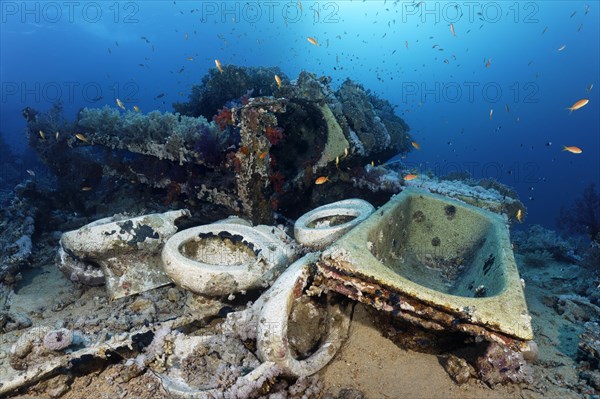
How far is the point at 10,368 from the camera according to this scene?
361 centimetres

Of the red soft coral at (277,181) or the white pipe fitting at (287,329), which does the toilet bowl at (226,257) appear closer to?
the white pipe fitting at (287,329)

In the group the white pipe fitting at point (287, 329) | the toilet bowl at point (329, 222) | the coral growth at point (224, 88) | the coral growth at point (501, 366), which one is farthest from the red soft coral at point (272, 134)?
the coral growth at point (224, 88)

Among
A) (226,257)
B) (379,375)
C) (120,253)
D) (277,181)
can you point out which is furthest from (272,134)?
(379,375)

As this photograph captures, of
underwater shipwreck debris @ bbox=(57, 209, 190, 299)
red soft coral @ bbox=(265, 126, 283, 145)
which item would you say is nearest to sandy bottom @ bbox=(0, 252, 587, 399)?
underwater shipwreck debris @ bbox=(57, 209, 190, 299)

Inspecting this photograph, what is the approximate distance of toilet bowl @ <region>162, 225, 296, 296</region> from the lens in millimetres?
4043

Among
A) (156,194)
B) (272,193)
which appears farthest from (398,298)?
(156,194)

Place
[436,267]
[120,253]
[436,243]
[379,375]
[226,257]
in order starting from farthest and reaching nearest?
[436,243] → [436,267] → [226,257] → [120,253] → [379,375]

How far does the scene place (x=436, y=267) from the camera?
5.11m

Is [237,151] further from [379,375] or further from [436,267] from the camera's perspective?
[379,375]

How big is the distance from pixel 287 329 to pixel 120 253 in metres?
2.89

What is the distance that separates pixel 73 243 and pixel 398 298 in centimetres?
438

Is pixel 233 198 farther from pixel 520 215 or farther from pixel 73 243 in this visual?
pixel 520 215

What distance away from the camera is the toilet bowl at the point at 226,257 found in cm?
404

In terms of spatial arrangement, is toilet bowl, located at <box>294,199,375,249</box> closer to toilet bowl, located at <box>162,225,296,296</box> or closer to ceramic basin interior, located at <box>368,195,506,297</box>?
toilet bowl, located at <box>162,225,296,296</box>
